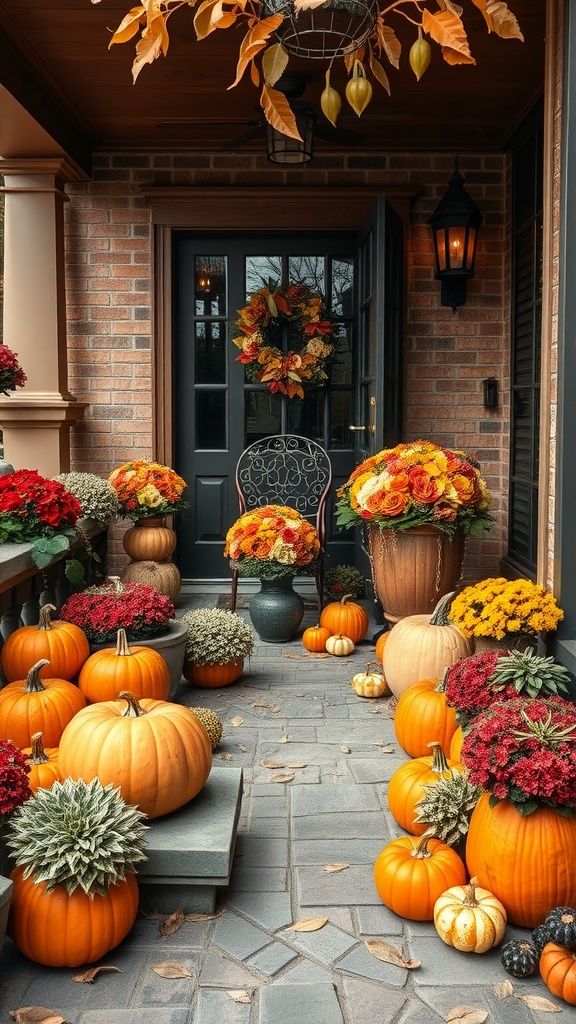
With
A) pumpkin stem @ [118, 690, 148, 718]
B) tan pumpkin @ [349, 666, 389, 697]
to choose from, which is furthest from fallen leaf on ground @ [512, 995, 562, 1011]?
tan pumpkin @ [349, 666, 389, 697]

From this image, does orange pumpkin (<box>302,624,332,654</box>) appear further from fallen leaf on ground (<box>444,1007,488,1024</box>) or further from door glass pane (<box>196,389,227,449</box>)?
fallen leaf on ground (<box>444,1007,488,1024</box>)

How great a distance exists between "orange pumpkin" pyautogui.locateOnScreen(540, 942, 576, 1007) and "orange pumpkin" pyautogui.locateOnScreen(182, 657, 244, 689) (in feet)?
7.47

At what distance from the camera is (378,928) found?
2199 millimetres

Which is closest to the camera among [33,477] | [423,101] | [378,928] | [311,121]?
[378,928]

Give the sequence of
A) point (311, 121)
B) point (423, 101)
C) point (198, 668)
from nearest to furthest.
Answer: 1. point (198, 668)
2. point (311, 121)
3. point (423, 101)

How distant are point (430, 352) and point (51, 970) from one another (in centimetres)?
464

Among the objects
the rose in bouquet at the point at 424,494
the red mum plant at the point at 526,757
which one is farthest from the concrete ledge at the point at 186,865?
the rose in bouquet at the point at 424,494

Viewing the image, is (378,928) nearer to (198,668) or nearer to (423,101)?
(198,668)

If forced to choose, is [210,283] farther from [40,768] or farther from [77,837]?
[77,837]

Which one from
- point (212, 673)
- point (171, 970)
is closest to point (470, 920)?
point (171, 970)

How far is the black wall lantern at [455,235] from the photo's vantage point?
216 inches

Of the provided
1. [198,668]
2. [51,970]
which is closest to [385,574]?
[198,668]

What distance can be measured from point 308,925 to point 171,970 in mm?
351

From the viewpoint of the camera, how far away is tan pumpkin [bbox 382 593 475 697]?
351 cm
